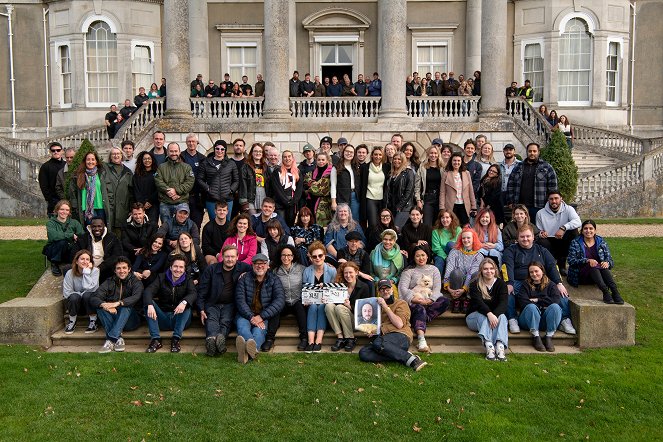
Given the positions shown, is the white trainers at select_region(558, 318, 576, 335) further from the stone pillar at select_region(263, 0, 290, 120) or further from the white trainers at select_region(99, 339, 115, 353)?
the stone pillar at select_region(263, 0, 290, 120)

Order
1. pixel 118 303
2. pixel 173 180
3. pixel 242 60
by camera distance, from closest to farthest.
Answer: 1. pixel 118 303
2. pixel 173 180
3. pixel 242 60

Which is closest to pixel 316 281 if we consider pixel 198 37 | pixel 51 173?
pixel 51 173

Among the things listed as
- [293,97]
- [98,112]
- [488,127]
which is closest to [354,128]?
[293,97]

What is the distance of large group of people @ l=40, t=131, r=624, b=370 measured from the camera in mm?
10180

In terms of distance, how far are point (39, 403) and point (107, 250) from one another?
11.3 feet

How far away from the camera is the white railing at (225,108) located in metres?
24.5

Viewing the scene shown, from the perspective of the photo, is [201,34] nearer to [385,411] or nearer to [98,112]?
[98,112]

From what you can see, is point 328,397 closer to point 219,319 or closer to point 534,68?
point 219,319

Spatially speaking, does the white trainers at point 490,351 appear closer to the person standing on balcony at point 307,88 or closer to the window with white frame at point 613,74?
the person standing on balcony at point 307,88

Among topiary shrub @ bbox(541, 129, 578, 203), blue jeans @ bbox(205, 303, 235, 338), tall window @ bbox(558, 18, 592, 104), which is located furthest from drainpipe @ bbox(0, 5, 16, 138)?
blue jeans @ bbox(205, 303, 235, 338)

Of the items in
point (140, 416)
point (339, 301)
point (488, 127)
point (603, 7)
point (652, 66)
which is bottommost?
point (140, 416)

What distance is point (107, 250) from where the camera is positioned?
11312 millimetres

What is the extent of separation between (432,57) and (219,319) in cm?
2148

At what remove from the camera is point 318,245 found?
10.4 meters
